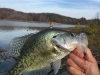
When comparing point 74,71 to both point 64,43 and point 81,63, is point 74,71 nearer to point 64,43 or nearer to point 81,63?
point 81,63

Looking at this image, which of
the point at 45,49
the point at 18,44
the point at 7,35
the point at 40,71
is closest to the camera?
the point at 45,49

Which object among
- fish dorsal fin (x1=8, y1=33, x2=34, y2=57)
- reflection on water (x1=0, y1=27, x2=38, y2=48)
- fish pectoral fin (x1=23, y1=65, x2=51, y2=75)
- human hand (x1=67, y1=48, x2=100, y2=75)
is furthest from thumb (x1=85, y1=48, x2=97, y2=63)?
reflection on water (x1=0, y1=27, x2=38, y2=48)

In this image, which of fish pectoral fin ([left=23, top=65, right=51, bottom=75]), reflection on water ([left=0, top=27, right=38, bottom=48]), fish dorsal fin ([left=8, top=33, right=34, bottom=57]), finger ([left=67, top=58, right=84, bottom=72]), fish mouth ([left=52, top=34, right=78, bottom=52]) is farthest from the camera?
reflection on water ([left=0, top=27, right=38, bottom=48])

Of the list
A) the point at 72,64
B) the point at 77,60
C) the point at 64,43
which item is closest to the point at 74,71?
the point at 72,64

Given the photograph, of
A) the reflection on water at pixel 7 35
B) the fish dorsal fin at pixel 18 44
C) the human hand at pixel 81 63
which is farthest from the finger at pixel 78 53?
the reflection on water at pixel 7 35

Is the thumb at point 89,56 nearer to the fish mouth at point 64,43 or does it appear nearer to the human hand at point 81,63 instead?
the human hand at point 81,63

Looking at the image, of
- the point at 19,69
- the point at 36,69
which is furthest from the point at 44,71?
the point at 19,69

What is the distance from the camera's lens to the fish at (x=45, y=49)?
3119mm

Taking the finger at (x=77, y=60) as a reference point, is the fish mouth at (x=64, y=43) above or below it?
above

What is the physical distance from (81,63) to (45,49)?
2.48 feet

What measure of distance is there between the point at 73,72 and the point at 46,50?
885mm

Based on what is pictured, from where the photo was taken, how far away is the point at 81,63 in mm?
3633

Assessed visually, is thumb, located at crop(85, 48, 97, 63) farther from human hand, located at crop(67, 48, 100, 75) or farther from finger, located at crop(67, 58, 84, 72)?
finger, located at crop(67, 58, 84, 72)

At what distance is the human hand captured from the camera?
139 inches
